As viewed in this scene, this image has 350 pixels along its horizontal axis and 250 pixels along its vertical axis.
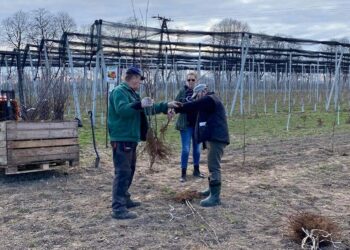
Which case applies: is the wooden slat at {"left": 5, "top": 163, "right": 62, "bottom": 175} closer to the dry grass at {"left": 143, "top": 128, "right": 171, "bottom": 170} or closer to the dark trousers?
the dry grass at {"left": 143, "top": 128, "right": 171, "bottom": 170}

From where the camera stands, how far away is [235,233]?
4.47m

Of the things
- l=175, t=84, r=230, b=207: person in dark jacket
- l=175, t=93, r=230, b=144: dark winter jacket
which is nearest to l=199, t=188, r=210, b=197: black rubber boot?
l=175, t=84, r=230, b=207: person in dark jacket

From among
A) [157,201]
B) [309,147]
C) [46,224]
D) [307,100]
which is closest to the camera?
[46,224]

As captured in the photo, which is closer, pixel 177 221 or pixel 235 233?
pixel 235 233

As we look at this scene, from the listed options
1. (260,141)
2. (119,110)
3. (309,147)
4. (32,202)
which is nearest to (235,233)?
(119,110)

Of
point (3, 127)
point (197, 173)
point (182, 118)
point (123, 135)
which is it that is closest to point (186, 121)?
point (182, 118)

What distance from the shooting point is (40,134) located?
22.7 feet

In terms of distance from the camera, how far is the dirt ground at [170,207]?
4281 mm

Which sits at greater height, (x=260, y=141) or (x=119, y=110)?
(x=119, y=110)

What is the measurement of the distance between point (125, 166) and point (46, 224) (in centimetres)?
102

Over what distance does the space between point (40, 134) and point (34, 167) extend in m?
0.54

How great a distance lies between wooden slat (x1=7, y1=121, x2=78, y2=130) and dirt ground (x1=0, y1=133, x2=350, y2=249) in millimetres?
796

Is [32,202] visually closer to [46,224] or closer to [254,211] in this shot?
[46,224]

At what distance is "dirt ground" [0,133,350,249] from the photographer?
14.0 feet
